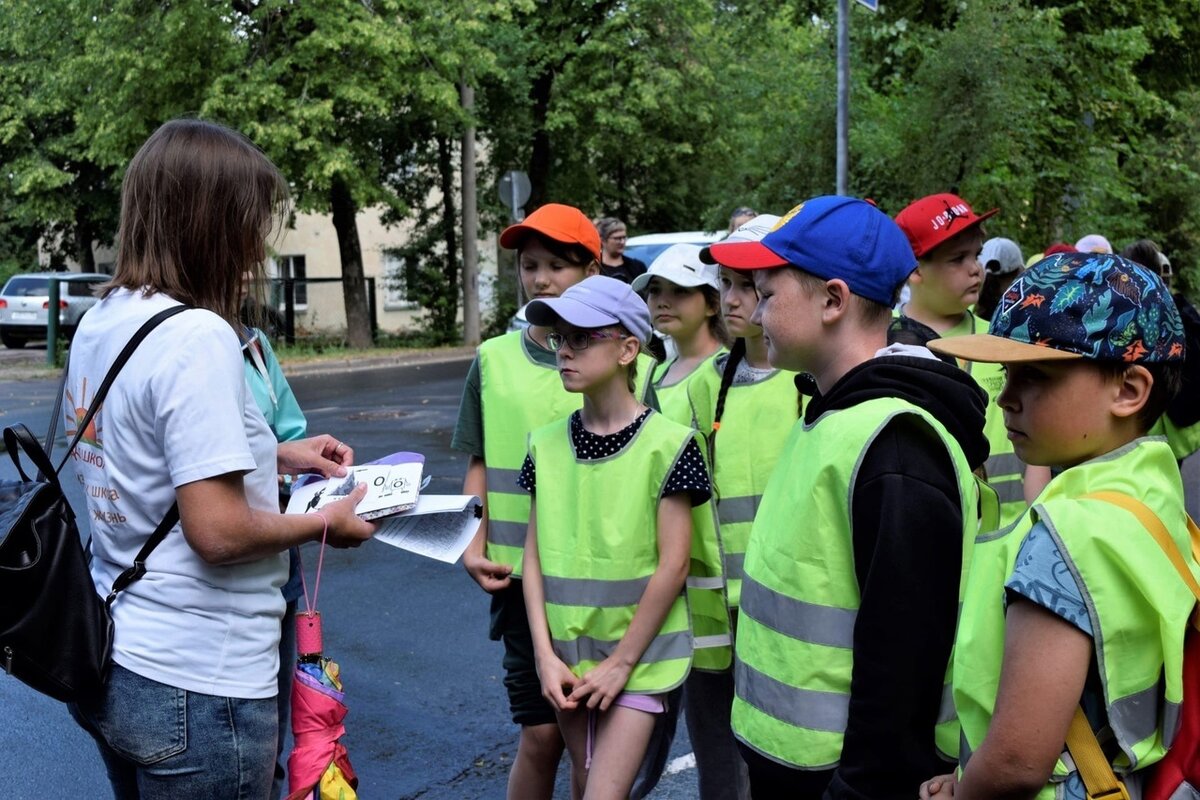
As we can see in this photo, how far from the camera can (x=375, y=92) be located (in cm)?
2208

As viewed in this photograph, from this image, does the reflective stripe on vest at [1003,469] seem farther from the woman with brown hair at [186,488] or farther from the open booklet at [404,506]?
the woman with brown hair at [186,488]

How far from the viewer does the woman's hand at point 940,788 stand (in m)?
1.91

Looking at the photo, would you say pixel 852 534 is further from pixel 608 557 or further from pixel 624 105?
pixel 624 105

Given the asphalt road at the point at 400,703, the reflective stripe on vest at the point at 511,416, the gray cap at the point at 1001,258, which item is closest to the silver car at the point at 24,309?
the asphalt road at the point at 400,703

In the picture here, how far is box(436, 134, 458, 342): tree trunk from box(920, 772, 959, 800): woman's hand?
2595cm

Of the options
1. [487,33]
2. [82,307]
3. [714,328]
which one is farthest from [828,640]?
[487,33]

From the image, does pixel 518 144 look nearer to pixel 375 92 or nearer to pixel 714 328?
pixel 375 92

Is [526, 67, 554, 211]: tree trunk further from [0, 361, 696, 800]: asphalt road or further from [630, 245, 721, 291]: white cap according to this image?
[630, 245, 721, 291]: white cap

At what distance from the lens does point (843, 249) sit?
7.70 feet

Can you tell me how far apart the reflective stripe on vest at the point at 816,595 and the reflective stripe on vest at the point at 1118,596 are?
12.8 inches

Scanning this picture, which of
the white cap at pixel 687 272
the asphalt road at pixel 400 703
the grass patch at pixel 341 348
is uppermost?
→ the white cap at pixel 687 272

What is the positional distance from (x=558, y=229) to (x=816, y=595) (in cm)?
184

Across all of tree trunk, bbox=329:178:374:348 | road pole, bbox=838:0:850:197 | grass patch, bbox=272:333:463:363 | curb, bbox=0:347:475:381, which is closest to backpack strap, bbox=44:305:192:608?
road pole, bbox=838:0:850:197

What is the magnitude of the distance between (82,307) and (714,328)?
2077 cm
